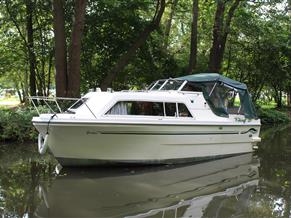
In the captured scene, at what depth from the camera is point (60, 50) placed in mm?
16641

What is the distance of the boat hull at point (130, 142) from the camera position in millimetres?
10117

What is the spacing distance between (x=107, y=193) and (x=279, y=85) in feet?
93.0

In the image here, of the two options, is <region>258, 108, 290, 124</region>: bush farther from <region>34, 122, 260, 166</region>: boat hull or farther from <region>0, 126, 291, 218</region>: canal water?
<region>34, 122, 260, 166</region>: boat hull

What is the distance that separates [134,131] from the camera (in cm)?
1052

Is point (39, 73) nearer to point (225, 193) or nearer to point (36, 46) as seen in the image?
point (36, 46)

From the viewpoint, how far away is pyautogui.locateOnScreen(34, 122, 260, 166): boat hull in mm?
10117

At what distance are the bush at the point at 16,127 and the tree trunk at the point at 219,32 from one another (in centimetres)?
1156

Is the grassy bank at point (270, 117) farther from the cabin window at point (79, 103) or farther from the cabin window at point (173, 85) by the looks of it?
the cabin window at point (79, 103)

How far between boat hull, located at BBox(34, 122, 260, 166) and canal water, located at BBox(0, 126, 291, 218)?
0.32 metres

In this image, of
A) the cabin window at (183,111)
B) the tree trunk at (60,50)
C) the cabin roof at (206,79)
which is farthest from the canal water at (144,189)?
the tree trunk at (60,50)

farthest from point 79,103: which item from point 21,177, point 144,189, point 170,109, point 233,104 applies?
point 233,104

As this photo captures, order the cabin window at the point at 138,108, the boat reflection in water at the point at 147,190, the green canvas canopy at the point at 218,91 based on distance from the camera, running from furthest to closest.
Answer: the green canvas canopy at the point at 218,91
the cabin window at the point at 138,108
the boat reflection in water at the point at 147,190

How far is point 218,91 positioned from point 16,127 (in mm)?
6640

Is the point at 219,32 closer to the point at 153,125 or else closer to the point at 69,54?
the point at 69,54
